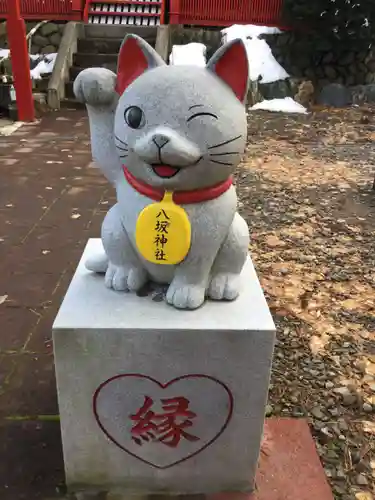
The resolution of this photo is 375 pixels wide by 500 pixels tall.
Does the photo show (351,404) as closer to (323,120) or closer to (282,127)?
(282,127)

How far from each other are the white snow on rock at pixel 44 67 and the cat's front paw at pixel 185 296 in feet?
26.3

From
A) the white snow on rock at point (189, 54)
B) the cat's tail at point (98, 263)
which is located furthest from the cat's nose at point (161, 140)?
the white snow on rock at point (189, 54)

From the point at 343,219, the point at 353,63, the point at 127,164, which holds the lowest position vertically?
the point at 343,219

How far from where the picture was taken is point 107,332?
174cm

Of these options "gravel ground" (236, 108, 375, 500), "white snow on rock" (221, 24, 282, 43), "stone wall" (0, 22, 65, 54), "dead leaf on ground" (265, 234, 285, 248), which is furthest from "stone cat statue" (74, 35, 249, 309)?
"stone wall" (0, 22, 65, 54)

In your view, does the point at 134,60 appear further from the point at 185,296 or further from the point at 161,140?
the point at 185,296

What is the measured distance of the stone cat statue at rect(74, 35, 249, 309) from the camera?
1.57 metres

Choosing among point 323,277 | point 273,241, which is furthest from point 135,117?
point 273,241

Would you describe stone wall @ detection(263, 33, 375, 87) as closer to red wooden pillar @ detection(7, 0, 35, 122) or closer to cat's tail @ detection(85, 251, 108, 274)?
red wooden pillar @ detection(7, 0, 35, 122)

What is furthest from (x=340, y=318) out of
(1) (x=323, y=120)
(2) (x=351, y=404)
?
(1) (x=323, y=120)

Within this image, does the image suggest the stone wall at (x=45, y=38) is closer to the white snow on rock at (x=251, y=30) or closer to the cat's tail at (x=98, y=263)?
the white snow on rock at (x=251, y=30)

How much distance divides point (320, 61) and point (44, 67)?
480cm

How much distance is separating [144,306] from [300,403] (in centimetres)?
114

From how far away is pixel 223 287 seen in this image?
1891 mm
